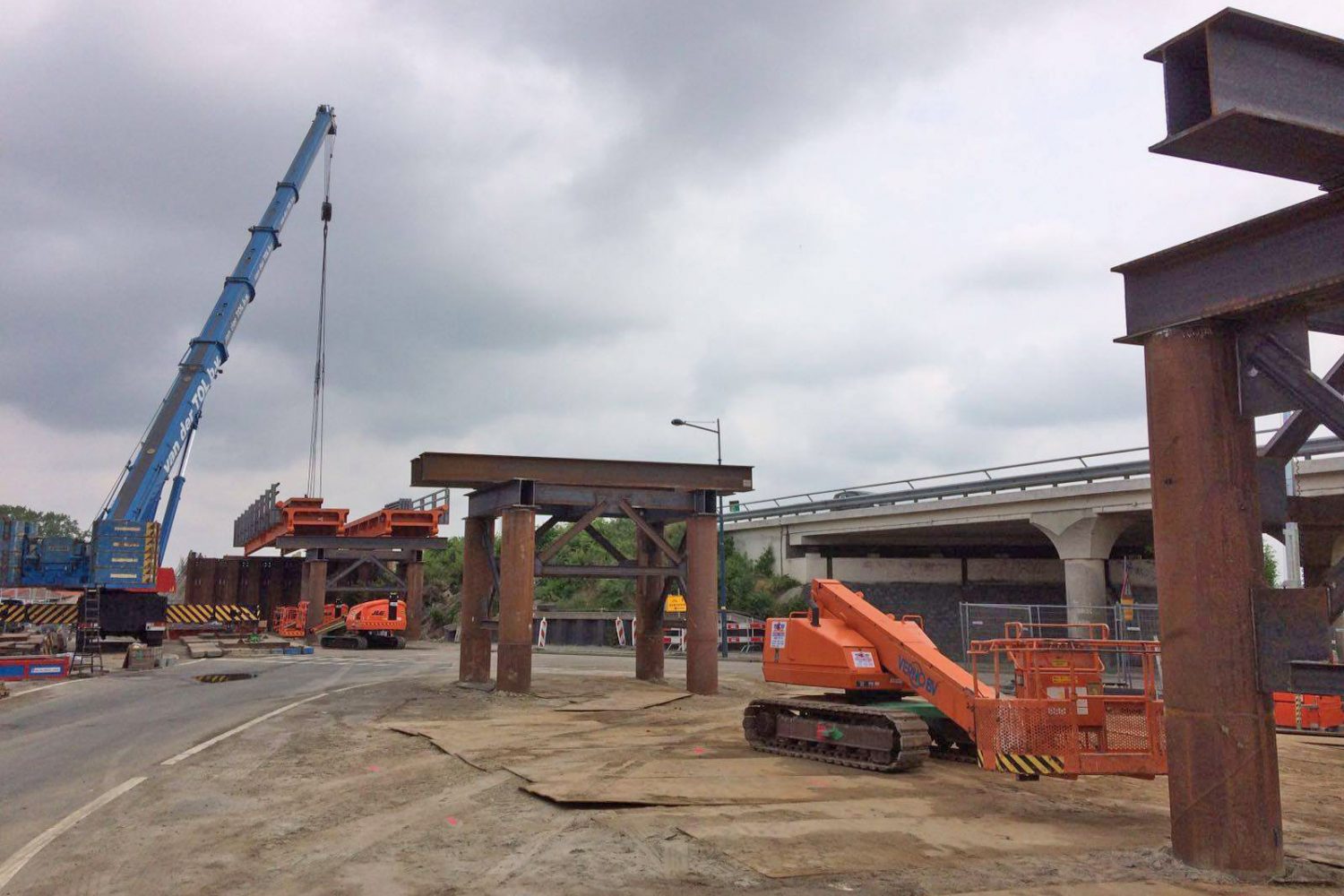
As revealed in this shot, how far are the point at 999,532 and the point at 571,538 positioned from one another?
75.3 ft

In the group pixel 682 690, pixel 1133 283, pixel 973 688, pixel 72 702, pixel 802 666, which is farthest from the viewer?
pixel 682 690

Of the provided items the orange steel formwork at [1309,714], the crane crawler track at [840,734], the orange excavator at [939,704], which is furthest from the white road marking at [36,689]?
the orange steel formwork at [1309,714]

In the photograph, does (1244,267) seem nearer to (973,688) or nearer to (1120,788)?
(973,688)

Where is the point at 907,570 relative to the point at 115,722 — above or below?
above

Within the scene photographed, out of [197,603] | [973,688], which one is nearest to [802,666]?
[973,688]

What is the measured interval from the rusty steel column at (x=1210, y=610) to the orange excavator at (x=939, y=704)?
1.74 meters

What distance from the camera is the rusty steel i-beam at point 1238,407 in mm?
6812

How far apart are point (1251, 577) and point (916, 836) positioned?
11.1 feet

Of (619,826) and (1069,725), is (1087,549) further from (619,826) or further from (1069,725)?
(619,826)

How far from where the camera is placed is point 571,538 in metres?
21.4

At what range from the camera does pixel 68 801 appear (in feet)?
32.1

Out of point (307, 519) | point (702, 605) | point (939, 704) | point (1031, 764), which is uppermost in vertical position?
point (307, 519)

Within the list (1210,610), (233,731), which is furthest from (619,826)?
(233,731)

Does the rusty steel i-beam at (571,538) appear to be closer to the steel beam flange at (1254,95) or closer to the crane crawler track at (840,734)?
the crane crawler track at (840,734)
